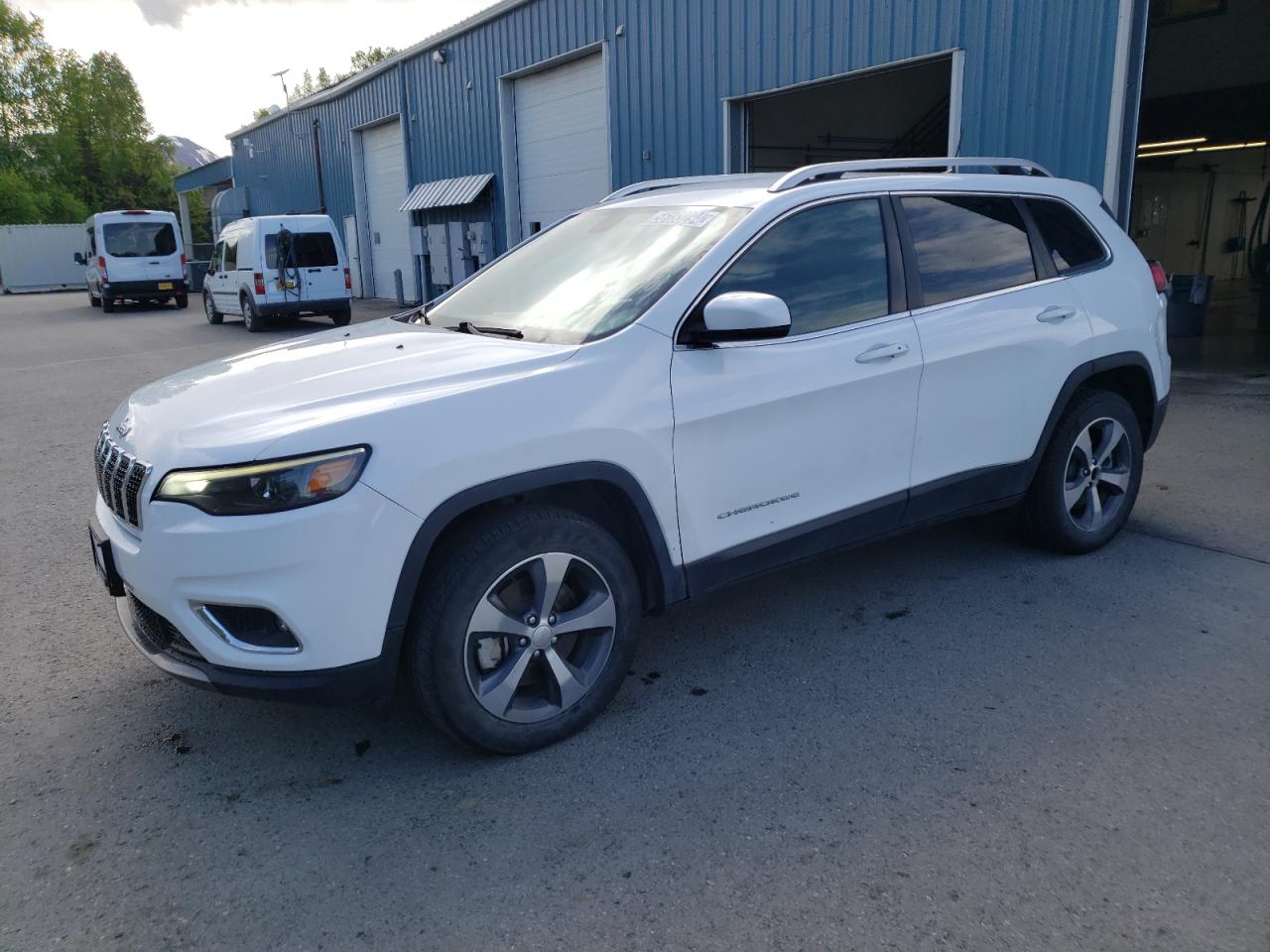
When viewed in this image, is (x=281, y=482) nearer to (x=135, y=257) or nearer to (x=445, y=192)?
(x=445, y=192)

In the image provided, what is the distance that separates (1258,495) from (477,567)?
16.2ft

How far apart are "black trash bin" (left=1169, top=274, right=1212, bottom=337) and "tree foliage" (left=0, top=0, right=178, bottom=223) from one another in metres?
60.2

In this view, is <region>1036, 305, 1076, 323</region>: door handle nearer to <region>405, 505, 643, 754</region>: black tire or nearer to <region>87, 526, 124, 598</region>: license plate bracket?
<region>405, 505, 643, 754</region>: black tire

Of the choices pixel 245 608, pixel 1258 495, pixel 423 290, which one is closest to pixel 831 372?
pixel 245 608

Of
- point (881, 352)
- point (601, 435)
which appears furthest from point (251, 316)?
point (601, 435)

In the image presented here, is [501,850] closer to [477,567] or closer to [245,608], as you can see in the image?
[477,567]

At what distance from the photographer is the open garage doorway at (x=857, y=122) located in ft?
57.1

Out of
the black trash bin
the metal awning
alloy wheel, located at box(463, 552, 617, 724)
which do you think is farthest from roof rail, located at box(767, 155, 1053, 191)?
the metal awning

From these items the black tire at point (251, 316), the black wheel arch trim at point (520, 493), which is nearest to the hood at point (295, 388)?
the black wheel arch trim at point (520, 493)

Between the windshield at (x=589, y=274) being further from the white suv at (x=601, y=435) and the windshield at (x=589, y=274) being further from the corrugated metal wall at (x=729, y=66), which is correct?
the corrugated metal wall at (x=729, y=66)

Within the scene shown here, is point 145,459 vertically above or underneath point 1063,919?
above

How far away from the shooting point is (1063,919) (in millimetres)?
2236

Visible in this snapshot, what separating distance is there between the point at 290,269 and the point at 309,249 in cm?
52

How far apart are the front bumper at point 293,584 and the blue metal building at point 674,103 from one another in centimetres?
770
